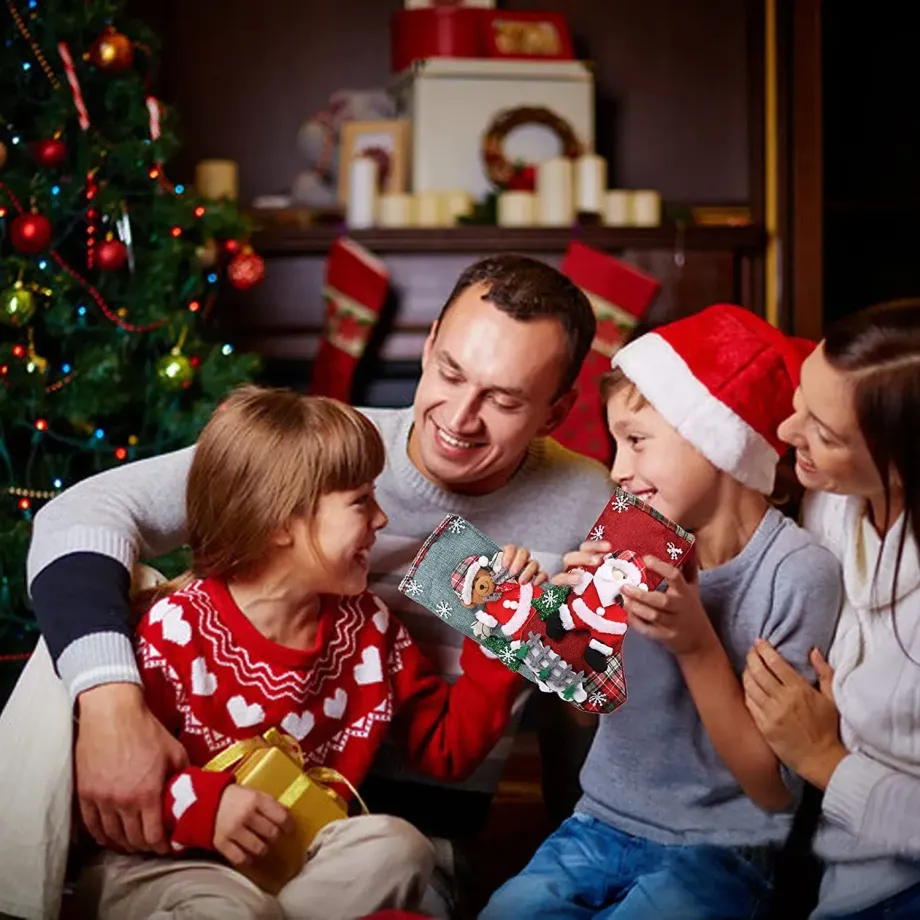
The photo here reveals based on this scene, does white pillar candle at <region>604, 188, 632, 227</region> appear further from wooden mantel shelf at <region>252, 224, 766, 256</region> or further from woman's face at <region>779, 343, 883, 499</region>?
woman's face at <region>779, 343, 883, 499</region>

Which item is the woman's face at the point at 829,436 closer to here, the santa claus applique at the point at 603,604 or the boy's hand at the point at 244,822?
the santa claus applique at the point at 603,604

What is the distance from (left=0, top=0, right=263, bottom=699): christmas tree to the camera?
2.43m

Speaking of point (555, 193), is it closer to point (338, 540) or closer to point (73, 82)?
point (73, 82)

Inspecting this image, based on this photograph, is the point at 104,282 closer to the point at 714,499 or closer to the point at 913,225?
the point at 714,499

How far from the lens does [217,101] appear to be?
365 centimetres

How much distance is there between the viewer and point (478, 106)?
3.38 metres

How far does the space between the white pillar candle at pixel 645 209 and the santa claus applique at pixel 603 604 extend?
2107 mm

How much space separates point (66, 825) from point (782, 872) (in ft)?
2.70

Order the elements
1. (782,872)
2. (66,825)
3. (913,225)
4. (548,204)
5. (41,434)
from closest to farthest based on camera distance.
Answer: (66,825) < (782,872) < (41,434) < (548,204) < (913,225)

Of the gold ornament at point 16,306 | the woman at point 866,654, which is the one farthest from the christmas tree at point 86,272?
the woman at point 866,654

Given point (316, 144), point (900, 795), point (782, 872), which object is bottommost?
point (782, 872)

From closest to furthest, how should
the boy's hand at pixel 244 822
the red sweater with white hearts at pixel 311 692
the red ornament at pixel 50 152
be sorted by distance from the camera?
the boy's hand at pixel 244 822 < the red sweater with white hearts at pixel 311 692 < the red ornament at pixel 50 152

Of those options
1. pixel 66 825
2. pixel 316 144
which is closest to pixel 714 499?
pixel 66 825

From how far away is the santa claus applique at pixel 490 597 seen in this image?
138cm
